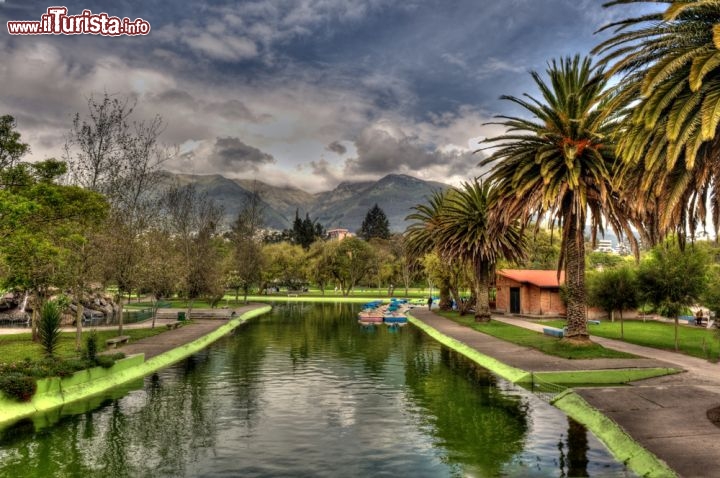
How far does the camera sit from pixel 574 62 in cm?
3098

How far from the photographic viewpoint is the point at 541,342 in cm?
3369

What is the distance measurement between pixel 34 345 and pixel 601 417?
31422mm

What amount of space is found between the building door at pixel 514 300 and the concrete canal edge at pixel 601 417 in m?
30.6

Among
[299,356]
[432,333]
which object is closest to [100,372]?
[299,356]

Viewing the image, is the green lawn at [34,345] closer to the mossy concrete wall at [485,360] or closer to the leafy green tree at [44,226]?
the leafy green tree at [44,226]

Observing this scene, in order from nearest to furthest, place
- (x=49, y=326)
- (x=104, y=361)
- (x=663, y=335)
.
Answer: (x=104, y=361)
(x=49, y=326)
(x=663, y=335)

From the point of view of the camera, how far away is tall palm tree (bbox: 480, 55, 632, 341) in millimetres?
28938

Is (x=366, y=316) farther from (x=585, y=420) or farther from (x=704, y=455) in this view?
(x=704, y=455)

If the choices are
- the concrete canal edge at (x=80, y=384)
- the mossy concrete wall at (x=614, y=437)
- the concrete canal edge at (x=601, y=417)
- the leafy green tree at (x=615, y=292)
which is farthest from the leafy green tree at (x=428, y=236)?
the mossy concrete wall at (x=614, y=437)

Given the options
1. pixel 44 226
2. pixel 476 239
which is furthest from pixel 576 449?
pixel 476 239

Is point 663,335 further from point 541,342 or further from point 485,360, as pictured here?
point 485,360

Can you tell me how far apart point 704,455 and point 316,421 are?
38.7 feet

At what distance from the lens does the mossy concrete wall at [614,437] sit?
1267cm

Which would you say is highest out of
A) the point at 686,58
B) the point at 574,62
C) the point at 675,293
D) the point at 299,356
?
the point at 574,62
